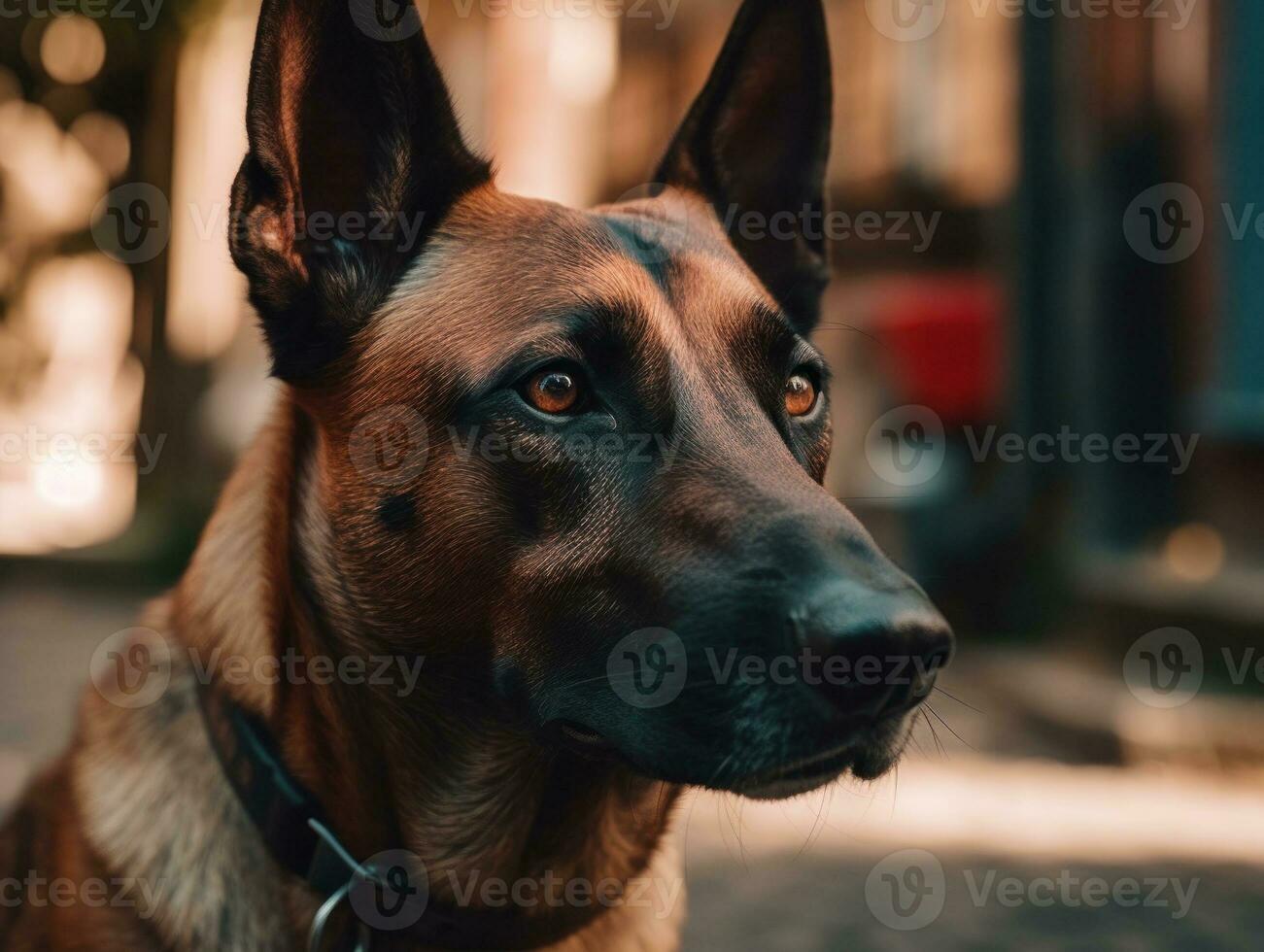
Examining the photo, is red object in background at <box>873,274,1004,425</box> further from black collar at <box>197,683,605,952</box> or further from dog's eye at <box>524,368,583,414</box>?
black collar at <box>197,683,605,952</box>

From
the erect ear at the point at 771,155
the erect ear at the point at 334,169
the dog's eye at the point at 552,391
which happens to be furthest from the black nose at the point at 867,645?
the erect ear at the point at 771,155

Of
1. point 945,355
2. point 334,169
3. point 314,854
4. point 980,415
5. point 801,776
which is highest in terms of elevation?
point 334,169

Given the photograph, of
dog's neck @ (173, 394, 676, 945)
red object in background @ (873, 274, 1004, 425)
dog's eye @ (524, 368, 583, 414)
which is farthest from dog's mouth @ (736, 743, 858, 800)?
red object in background @ (873, 274, 1004, 425)

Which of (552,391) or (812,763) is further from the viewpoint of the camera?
(552,391)

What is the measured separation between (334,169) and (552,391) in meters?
0.67

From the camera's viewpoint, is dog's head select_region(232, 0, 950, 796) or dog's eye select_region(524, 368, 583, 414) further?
dog's eye select_region(524, 368, 583, 414)

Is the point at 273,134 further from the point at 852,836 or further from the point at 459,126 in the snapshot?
the point at 852,836

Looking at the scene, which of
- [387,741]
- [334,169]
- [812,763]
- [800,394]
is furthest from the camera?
[800,394]

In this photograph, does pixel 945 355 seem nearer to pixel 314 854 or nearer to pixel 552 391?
pixel 552 391

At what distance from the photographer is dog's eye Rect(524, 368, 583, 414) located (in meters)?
2.16

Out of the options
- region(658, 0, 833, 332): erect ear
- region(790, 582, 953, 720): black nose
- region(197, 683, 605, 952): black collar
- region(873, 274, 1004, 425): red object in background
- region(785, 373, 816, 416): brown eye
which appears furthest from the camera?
region(873, 274, 1004, 425): red object in background

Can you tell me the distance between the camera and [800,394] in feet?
8.34

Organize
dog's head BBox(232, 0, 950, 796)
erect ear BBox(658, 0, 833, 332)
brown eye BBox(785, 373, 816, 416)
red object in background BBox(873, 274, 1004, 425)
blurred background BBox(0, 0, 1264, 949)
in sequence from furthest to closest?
red object in background BBox(873, 274, 1004, 425) < blurred background BBox(0, 0, 1264, 949) < erect ear BBox(658, 0, 833, 332) < brown eye BBox(785, 373, 816, 416) < dog's head BBox(232, 0, 950, 796)

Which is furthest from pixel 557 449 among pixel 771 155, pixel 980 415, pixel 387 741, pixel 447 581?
pixel 980 415
